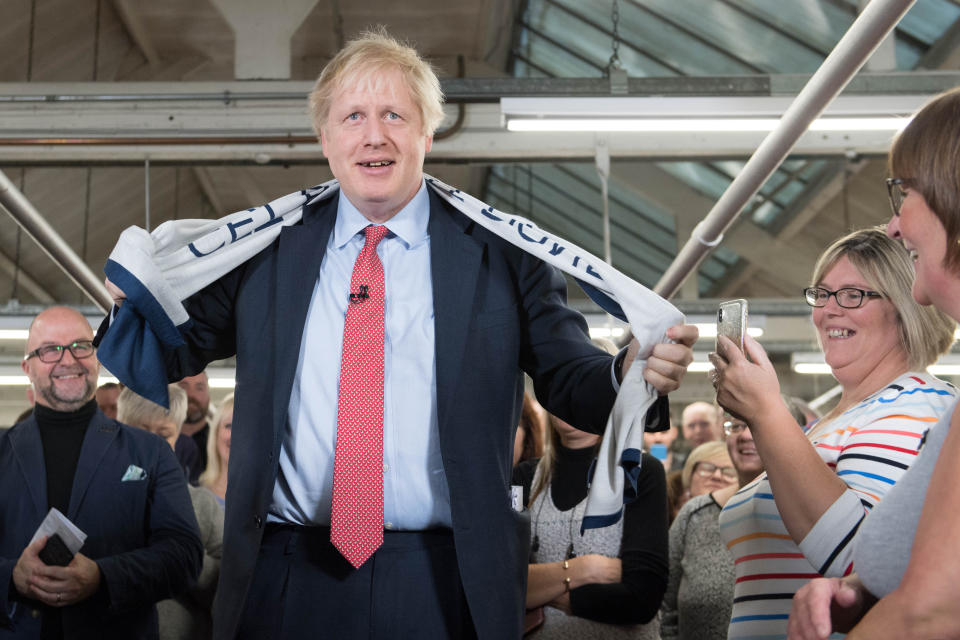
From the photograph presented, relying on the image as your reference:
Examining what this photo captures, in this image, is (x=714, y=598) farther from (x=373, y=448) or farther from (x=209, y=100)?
(x=209, y=100)

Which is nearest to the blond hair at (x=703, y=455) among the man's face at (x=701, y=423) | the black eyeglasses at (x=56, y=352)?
the man's face at (x=701, y=423)

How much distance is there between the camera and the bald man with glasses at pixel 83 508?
3.10m

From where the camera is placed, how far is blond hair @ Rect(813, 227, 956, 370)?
2201 millimetres

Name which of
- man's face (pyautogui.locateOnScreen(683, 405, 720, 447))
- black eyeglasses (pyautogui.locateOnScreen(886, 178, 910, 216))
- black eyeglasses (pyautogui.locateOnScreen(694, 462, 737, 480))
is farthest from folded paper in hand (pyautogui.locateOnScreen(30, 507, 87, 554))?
man's face (pyautogui.locateOnScreen(683, 405, 720, 447))

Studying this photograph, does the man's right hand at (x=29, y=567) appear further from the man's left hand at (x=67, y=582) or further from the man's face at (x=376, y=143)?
the man's face at (x=376, y=143)

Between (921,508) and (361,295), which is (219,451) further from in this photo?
(921,508)

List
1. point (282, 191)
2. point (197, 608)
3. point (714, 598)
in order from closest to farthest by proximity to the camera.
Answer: point (714, 598) < point (197, 608) < point (282, 191)

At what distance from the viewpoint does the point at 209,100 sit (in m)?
7.18

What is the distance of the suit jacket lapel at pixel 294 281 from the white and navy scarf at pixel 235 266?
57 mm

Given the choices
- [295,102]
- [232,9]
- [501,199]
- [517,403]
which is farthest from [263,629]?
[501,199]

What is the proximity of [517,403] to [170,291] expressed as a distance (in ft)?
2.22

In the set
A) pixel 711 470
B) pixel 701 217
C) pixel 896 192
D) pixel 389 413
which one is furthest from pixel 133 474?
pixel 701 217

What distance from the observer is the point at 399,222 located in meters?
2.04

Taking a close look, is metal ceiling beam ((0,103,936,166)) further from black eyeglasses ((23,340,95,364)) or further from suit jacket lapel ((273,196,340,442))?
suit jacket lapel ((273,196,340,442))
